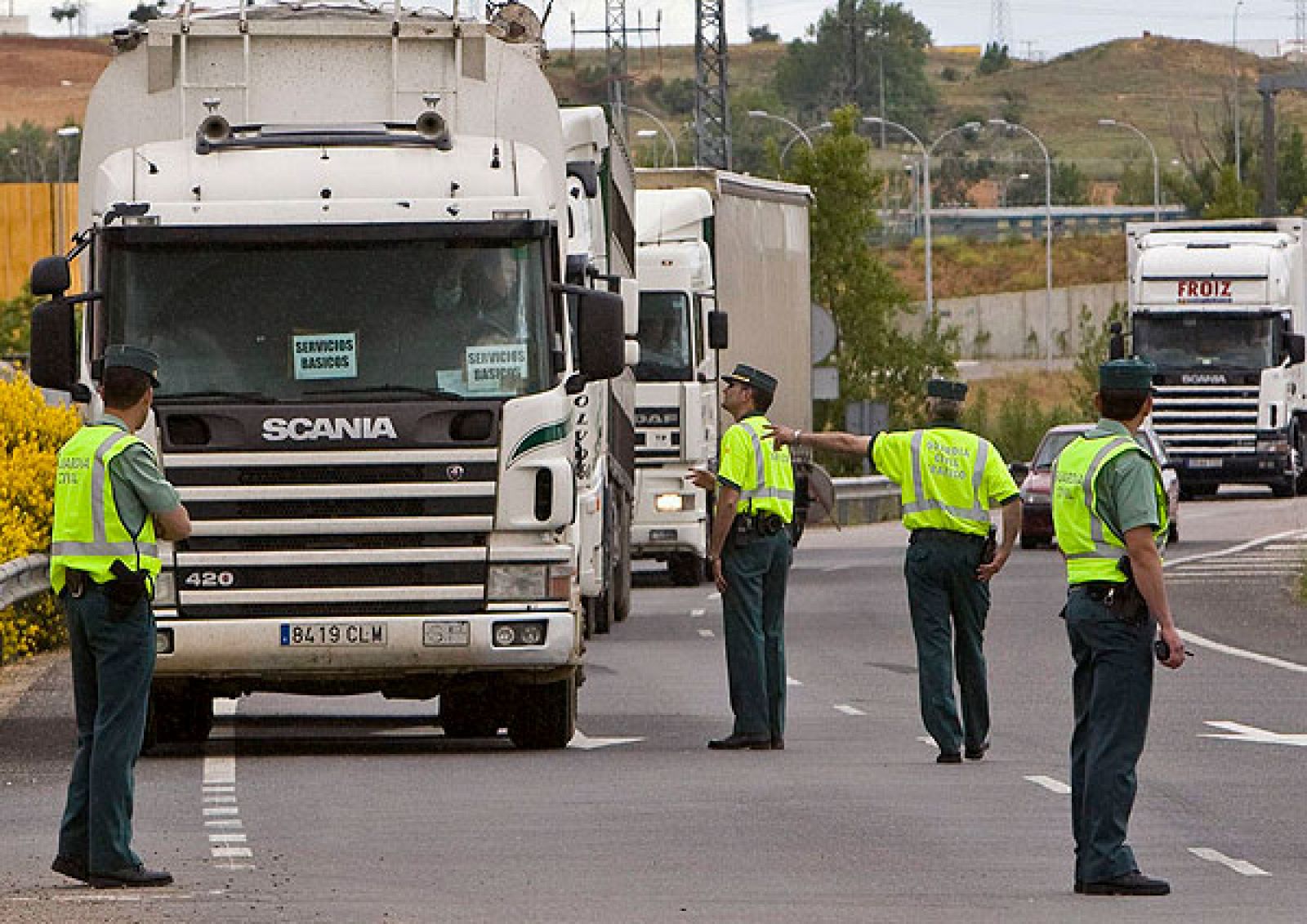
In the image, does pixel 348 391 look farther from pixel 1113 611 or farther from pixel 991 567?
pixel 1113 611

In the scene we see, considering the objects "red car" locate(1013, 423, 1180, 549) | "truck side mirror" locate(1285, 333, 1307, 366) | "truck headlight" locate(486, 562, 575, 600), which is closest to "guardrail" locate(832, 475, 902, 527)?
"truck side mirror" locate(1285, 333, 1307, 366)

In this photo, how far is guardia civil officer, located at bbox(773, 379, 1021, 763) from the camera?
16.2 m

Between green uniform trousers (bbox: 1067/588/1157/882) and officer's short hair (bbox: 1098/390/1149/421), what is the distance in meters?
0.61

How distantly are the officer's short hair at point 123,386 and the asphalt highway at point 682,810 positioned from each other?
1.68 m

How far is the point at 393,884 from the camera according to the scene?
37.9 feet

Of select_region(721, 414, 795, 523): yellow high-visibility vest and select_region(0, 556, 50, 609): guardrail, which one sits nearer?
select_region(721, 414, 795, 523): yellow high-visibility vest

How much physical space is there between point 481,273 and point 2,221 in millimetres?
68002

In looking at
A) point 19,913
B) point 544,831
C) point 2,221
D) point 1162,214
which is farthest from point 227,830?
point 1162,214

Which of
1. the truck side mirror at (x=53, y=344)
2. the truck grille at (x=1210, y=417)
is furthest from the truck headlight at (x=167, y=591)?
the truck grille at (x=1210, y=417)

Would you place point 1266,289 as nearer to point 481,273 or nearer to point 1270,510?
point 1270,510

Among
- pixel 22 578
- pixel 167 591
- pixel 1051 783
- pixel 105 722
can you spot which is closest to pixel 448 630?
pixel 167 591

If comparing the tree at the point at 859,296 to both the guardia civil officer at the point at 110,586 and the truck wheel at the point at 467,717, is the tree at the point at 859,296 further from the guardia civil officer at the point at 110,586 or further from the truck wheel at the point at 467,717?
the guardia civil officer at the point at 110,586

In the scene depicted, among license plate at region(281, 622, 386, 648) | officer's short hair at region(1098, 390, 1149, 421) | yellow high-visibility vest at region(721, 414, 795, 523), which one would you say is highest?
officer's short hair at region(1098, 390, 1149, 421)

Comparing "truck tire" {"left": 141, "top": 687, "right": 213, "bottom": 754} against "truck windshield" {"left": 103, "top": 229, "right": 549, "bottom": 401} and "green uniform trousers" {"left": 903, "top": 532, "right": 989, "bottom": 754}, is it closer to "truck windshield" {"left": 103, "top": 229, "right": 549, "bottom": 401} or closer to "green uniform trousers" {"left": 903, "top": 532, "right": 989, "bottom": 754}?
"truck windshield" {"left": 103, "top": 229, "right": 549, "bottom": 401}
